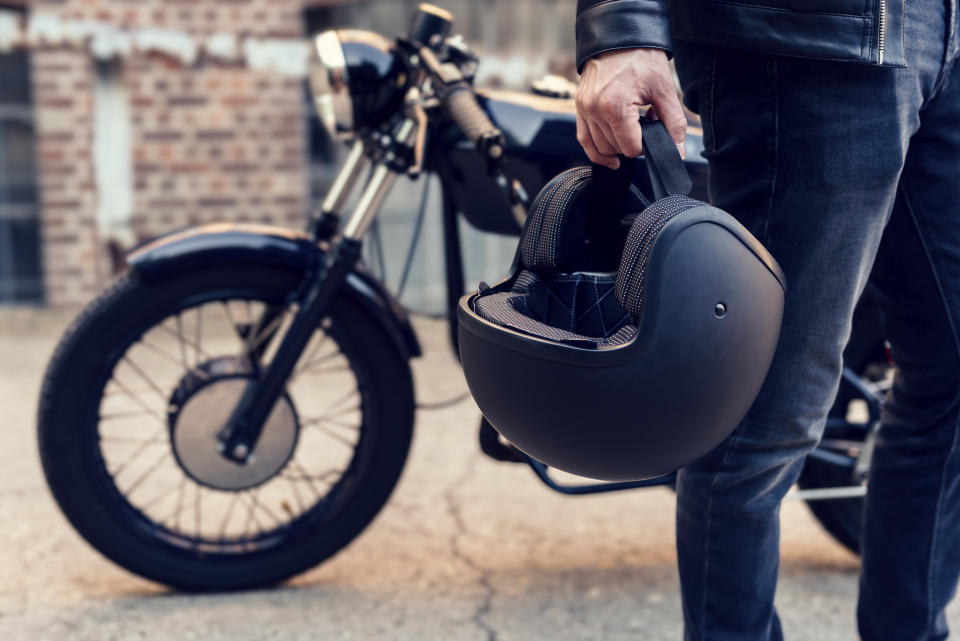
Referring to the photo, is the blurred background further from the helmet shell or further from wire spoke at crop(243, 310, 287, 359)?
the helmet shell

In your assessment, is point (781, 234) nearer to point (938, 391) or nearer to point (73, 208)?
point (938, 391)

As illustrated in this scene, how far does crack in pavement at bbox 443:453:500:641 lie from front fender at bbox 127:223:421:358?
52 centimetres

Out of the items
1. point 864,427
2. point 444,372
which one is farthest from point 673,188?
point 444,372

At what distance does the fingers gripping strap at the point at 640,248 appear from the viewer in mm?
1233

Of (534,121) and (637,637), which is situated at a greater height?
(534,121)

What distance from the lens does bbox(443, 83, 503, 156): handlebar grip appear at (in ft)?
6.18

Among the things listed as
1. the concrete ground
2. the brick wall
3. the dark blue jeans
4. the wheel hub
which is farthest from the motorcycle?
the brick wall

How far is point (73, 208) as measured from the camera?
5676mm

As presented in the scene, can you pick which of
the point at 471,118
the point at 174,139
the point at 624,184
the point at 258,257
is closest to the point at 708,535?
the point at 624,184

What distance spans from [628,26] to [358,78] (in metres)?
0.85

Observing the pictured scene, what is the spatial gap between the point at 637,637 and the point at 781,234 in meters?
0.97

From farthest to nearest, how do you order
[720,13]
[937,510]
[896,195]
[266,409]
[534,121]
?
[266,409] < [534,121] < [937,510] < [896,195] < [720,13]

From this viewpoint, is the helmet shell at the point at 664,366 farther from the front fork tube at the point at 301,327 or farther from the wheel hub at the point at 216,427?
the wheel hub at the point at 216,427

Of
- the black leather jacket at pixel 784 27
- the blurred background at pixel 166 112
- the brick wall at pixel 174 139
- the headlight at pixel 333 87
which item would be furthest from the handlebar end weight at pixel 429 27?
the brick wall at pixel 174 139
